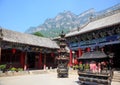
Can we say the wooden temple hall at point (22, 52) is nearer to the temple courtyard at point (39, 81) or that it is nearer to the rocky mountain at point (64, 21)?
the temple courtyard at point (39, 81)

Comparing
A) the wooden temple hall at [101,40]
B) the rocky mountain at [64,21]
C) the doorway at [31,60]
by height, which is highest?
the rocky mountain at [64,21]

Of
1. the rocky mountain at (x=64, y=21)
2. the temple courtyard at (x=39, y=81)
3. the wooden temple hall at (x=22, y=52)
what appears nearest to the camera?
the temple courtyard at (x=39, y=81)

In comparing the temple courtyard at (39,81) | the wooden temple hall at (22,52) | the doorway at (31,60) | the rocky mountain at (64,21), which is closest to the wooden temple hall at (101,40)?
the temple courtyard at (39,81)

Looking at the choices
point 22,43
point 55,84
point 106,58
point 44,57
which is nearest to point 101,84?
point 106,58

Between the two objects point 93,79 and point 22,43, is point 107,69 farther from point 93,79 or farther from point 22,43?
point 22,43

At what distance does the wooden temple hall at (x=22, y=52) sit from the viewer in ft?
70.7

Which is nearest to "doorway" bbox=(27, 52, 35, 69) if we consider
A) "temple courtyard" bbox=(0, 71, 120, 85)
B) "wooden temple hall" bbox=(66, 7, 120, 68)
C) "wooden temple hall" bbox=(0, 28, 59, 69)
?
"wooden temple hall" bbox=(0, 28, 59, 69)

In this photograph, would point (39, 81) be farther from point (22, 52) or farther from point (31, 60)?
point (31, 60)

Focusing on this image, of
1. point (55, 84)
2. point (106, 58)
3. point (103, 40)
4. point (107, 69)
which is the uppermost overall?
point (103, 40)

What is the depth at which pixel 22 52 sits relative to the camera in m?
23.8

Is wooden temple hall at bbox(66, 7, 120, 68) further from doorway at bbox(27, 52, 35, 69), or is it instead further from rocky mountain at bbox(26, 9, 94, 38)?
rocky mountain at bbox(26, 9, 94, 38)

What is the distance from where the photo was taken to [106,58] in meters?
10.7

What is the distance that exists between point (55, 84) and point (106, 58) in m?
3.79

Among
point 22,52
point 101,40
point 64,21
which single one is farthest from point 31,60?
point 64,21
